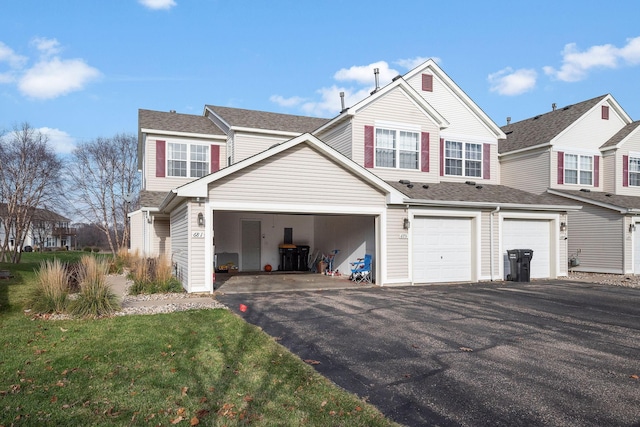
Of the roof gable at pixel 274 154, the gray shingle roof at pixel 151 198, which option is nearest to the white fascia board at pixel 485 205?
the roof gable at pixel 274 154

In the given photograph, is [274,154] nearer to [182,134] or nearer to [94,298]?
[94,298]

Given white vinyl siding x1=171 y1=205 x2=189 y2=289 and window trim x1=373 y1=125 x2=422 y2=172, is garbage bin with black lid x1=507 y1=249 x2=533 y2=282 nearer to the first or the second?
window trim x1=373 y1=125 x2=422 y2=172

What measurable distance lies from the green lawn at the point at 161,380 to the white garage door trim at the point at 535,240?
454 inches

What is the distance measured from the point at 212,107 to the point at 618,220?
17.9 m

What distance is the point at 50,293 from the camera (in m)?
8.89

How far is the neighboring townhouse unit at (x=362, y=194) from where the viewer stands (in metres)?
12.5

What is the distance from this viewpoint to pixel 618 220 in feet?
58.7

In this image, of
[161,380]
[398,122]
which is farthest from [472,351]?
[398,122]

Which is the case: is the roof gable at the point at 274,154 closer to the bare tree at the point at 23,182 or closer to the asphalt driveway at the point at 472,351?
the asphalt driveway at the point at 472,351

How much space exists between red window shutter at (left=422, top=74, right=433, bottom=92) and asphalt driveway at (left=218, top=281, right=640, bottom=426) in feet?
32.1

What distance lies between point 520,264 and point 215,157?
1263cm

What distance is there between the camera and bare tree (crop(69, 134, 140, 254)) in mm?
42312

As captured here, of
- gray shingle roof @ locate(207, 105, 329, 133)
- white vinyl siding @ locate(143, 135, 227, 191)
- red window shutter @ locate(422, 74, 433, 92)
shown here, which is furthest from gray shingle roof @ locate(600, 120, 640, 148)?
white vinyl siding @ locate(143, 135, 227, 191)

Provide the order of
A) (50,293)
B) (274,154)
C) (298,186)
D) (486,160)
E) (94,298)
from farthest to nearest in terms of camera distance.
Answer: (486,160), (298,186), (274,154), (50,293), (94,298)
